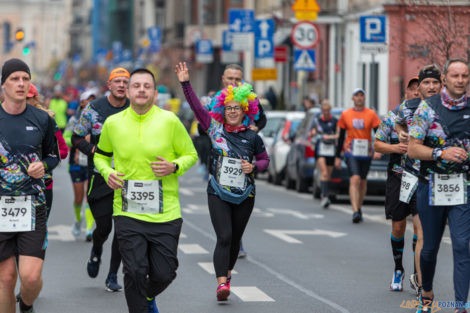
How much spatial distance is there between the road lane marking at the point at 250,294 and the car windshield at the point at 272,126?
17713 mm

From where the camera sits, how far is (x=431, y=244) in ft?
29.2

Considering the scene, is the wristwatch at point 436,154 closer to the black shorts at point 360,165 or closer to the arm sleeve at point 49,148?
the arm sleeve at point 49,148

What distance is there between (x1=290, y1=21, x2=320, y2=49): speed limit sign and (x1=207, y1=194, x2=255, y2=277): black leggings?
19.2 meters

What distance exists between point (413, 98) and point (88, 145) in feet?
9.50

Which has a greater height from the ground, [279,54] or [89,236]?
[279,54]

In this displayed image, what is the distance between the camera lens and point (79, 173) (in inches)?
605

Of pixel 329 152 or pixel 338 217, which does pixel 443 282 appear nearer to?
pixel 338 217

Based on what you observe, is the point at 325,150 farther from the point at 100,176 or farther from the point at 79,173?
the point at 100,176

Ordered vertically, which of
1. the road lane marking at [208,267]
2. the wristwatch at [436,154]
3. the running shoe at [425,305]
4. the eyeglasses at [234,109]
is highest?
the eyeglasses at [234,109]

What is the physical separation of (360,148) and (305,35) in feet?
39.7

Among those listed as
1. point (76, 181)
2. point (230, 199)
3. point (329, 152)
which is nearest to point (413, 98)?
point (230, 199)

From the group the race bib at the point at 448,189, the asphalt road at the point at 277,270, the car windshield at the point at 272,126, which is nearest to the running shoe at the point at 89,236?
the asphalt road at the point at 277,270

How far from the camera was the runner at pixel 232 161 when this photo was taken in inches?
408

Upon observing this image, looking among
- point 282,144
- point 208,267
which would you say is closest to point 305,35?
point 282,144
